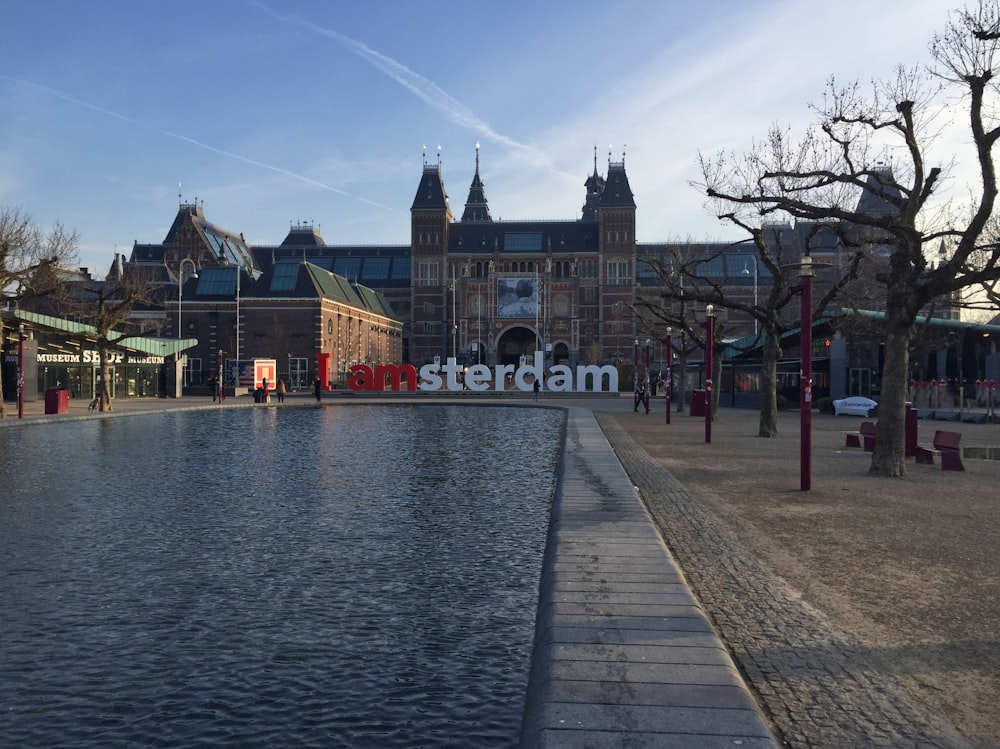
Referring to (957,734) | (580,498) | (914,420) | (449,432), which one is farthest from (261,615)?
(449,432)

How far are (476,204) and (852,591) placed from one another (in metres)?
106

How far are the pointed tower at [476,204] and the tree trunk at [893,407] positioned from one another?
319ft

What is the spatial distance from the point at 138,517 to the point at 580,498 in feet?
17.2

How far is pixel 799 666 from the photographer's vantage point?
15.8 ft

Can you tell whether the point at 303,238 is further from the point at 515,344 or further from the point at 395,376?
the point at 395,376

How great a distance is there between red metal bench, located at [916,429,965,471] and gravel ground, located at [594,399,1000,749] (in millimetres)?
601

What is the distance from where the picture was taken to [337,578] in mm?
7145

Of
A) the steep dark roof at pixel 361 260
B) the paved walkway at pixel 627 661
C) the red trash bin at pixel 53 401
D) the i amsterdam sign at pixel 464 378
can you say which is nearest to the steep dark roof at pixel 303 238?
the steep dark roof at pixel 361 260

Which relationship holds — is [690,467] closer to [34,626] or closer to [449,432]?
[449,432]

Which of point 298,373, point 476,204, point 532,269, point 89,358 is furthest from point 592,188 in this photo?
point 89,358

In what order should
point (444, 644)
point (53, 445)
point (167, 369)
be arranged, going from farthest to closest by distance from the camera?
1. point (167, 369)
2. point (53, 445)
3. point (444, 644)

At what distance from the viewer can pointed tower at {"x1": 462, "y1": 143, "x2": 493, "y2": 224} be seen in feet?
360

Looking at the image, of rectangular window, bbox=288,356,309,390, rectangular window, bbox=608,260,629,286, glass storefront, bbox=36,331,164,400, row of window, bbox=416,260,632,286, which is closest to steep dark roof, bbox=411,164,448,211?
row of window, bbox=416,260,632,286

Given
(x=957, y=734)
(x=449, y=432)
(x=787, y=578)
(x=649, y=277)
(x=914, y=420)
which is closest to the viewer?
(x=957, y=734)
